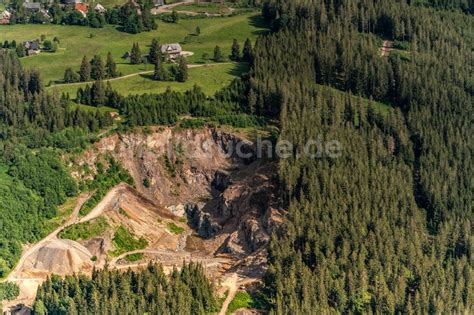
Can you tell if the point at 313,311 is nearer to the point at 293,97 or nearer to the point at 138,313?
the point at 138,313

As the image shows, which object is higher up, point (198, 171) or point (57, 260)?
point (198, 171)

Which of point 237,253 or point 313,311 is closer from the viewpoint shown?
→ point 313,311

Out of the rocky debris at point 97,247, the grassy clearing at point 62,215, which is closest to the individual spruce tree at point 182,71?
the grassy clearing at point 62,215

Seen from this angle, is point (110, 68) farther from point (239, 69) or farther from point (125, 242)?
point (125, 242)

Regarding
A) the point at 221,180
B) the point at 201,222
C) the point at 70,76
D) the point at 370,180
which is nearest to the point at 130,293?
the point at 201,222

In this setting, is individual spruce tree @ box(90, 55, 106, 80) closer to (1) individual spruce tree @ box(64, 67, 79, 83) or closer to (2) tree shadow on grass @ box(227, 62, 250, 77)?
(1) individual spruce tree @ box(64, 67, 79, 83)

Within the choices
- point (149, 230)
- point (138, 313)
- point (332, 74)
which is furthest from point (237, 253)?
point (332, 74)

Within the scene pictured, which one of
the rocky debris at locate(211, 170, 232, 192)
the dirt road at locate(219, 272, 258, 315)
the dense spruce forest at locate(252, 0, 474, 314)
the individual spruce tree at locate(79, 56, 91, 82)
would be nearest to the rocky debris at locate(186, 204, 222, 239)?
the rocky debris at locate(211, 170, 232, 192)

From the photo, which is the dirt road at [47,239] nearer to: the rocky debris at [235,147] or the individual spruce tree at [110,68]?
the rocky debris at [235,147]
